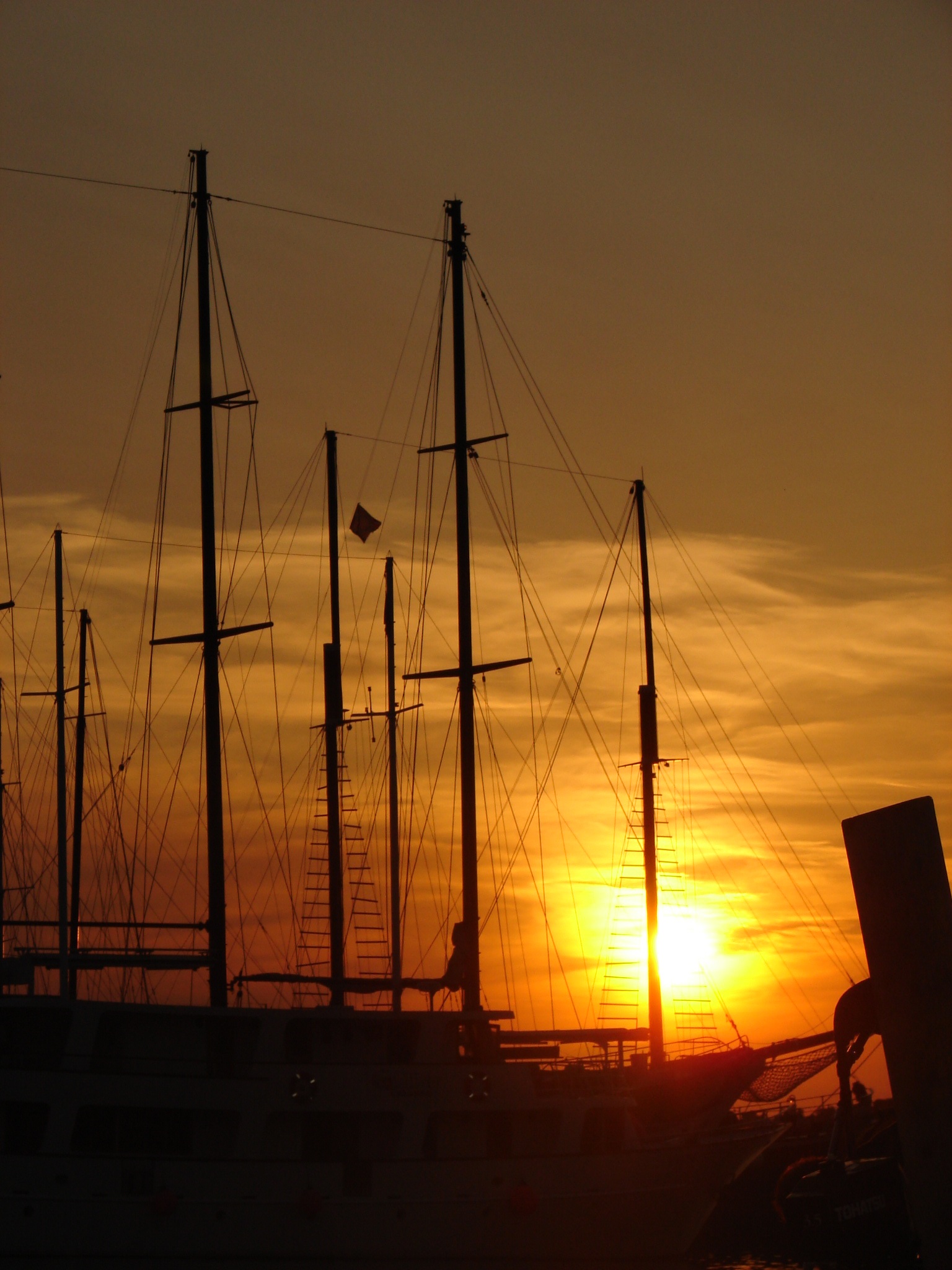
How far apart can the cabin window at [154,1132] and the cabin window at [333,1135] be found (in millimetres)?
999

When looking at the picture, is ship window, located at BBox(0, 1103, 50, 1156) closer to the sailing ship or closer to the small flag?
the sailing ship

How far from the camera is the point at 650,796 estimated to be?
48.3 meters

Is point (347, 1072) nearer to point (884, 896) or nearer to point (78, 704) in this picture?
point (884, 896)

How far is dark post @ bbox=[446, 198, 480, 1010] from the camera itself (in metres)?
34.3

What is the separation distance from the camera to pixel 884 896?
11258mm

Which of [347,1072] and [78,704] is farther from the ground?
[78,704]

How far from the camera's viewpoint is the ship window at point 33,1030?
100ft

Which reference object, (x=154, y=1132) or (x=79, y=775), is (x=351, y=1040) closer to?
(x=154, y=1132)

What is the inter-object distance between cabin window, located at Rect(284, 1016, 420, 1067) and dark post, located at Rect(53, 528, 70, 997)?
5.06 meters

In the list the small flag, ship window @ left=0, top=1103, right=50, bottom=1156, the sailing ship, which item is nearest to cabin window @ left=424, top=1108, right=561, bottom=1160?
the sailing ship

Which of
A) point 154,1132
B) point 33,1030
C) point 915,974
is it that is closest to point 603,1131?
point 154,1132

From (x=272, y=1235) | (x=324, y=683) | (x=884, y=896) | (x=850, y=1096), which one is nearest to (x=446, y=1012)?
(x=272, y=1235)

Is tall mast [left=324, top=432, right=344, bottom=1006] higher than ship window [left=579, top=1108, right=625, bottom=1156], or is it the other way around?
tall mast [left=324, top=432, right=344, bottom=1006]

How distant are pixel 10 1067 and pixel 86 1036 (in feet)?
5.24
